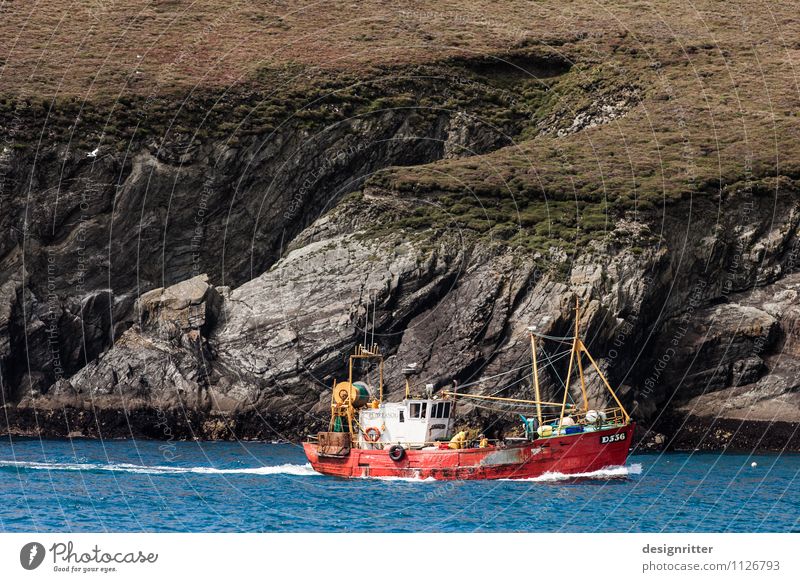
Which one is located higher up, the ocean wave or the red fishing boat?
the red fishing boat

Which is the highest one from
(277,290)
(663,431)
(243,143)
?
(243,143)

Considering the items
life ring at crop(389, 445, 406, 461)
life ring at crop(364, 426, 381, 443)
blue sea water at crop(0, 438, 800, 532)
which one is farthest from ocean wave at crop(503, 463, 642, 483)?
life ring at crop(364, 426, 381, 443)

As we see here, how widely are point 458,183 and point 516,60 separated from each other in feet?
110

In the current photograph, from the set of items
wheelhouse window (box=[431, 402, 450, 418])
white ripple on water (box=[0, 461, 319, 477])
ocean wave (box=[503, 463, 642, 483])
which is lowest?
white ripple on water (box=[0, 461, 319, 477])

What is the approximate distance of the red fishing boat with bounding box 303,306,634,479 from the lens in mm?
66438

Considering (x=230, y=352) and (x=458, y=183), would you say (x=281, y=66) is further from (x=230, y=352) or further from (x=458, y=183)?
(x=230, y=352)

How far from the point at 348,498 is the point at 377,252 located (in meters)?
43.0

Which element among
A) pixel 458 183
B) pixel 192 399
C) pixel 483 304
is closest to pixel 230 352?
pixel 192 399

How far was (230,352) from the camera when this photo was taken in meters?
96.6

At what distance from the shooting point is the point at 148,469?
70.6 metres
